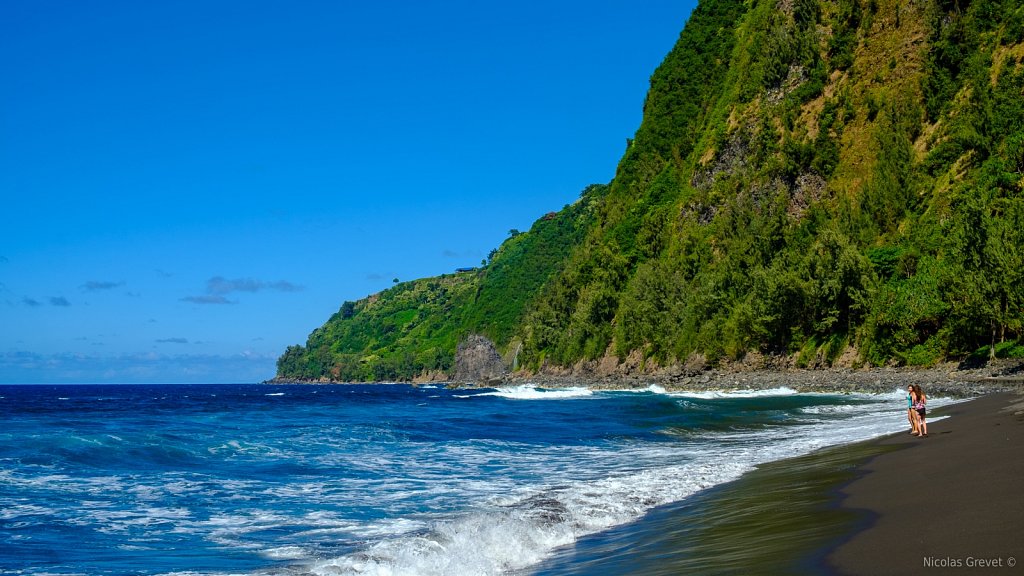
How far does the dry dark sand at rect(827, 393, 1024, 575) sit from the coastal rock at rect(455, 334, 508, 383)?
14848 cm

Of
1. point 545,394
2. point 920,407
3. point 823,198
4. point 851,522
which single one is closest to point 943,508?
point 851,522

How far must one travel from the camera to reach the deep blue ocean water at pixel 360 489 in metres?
10.7

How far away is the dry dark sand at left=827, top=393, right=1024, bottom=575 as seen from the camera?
20.2 ft

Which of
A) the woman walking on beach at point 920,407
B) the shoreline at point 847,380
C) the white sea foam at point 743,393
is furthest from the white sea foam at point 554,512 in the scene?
the white sea foam at point 743,393

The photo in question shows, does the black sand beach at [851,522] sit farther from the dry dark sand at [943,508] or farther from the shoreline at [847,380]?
the shoreline at [847,380]

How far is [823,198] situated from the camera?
240ft

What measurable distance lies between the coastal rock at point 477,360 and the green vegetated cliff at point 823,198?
47.7 m

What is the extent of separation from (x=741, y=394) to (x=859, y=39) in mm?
42134

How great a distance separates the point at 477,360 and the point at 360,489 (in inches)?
6057

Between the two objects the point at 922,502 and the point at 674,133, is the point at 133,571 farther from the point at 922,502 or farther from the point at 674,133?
the point at 674,133

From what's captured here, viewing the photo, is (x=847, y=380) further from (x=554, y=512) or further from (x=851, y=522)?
(x=851, y=522)

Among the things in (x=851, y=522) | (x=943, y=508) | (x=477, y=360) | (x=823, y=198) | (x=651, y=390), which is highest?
(x=823, y=198)

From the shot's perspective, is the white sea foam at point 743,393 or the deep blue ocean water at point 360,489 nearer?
the deep blue ocean water at point 360,489

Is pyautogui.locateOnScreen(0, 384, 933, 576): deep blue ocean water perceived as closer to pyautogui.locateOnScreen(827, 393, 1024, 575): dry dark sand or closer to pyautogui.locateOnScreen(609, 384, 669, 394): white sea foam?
pyautogui.locateOnScreen(827, 393, 1024, 575): dry dark sand
